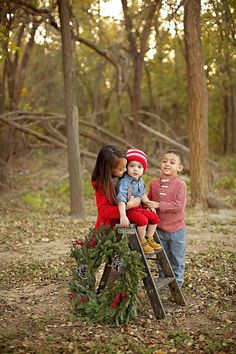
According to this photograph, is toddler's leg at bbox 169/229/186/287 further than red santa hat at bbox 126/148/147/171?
Yes

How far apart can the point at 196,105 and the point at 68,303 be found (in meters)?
7.03

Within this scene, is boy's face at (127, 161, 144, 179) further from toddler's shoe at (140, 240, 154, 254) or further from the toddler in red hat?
toddler's shoe at (140, 240, 154, 254)

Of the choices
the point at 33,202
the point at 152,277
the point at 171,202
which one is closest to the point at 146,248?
the point at 152,277

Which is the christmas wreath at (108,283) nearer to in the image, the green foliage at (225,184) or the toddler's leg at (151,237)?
the toddler's leg at (151,237)

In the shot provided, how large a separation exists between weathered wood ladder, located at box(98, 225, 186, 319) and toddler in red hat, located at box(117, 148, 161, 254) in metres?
0.12

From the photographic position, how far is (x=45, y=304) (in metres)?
5.22

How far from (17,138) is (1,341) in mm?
10808

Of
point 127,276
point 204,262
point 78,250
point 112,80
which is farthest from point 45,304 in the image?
point 112,80

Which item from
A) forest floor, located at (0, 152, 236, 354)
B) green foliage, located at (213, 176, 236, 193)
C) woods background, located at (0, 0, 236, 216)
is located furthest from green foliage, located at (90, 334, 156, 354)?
green foliage, located at (213, 176, 236, 193)

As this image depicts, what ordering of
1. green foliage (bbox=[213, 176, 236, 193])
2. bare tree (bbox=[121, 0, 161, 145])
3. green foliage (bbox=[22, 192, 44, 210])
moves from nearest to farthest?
green foliage (bbox=[22, 192, 44, 210]) → bare tree (bbox=[121, 0, 161, 145]) → green foliage (bbox=[213, 176, 236, 193])

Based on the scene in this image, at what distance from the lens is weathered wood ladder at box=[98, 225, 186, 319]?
Result: 4512mm

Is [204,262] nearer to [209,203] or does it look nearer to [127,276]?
[127,276]

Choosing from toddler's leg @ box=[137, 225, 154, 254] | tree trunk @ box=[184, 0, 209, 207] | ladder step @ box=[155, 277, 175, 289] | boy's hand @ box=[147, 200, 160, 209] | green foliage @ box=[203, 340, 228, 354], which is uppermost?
tree trunk @ box=[184, 0, 209, 207]

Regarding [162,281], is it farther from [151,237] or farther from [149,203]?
[149,203]
